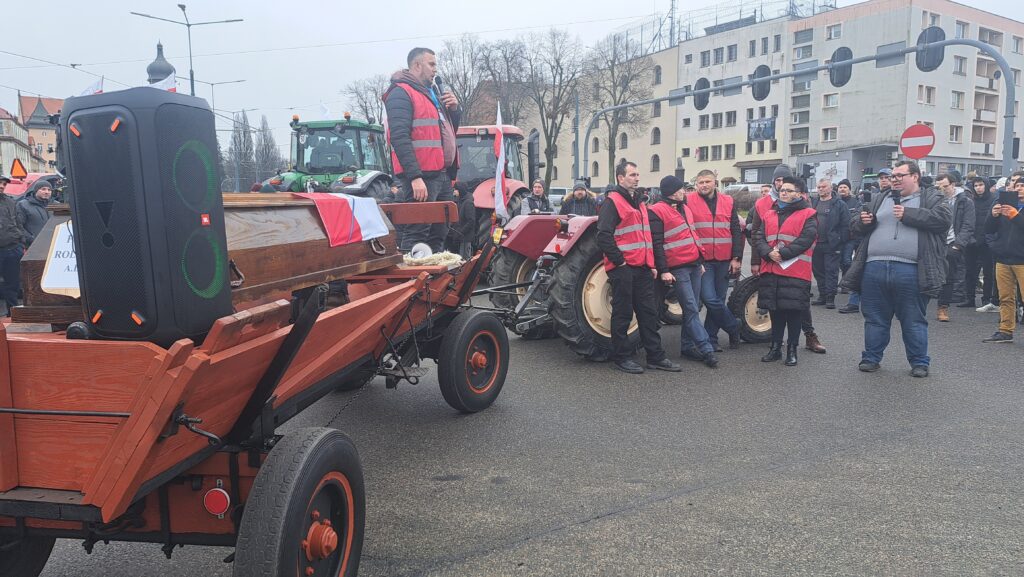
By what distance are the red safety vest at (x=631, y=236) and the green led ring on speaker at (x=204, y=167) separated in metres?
4.41

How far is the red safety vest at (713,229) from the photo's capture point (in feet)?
23.8

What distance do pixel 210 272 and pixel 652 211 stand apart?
5.07 m

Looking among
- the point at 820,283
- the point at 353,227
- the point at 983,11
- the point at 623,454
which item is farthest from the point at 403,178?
the point at 983,11

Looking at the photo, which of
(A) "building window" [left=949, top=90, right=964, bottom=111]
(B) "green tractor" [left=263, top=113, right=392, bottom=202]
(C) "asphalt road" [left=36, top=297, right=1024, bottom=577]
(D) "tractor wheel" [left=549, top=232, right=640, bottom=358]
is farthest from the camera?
(A) "building window" [left=949, top=90, right=964, bottom=111]

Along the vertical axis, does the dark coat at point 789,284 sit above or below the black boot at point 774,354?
above

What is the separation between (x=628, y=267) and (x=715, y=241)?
1.27 meters

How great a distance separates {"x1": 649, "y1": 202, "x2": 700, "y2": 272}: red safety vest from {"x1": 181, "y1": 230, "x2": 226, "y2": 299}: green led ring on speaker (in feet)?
16.4

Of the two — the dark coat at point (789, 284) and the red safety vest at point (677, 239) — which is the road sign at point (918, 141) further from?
the red safety vest at point (677, 239)

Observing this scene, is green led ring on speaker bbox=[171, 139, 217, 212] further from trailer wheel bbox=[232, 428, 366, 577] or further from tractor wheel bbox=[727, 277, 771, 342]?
tractor wheel bbox=[727, 277, 771, 342]

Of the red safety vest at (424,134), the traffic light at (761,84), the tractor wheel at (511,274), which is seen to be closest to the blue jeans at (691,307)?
the tractor wheel at (511,274)

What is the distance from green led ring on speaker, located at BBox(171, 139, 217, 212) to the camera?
232 centimetres

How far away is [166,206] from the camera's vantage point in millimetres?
2281

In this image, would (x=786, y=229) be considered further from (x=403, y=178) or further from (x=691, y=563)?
(x=691, y=563)

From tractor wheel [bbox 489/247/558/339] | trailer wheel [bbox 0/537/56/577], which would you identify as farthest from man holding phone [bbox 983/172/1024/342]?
trailer wheel [bbox 0/537/56/577]
